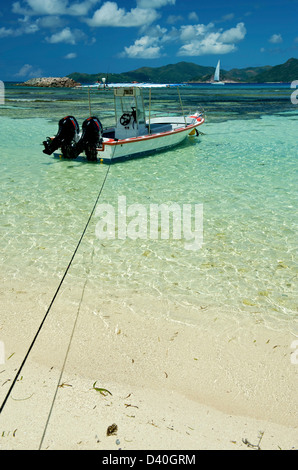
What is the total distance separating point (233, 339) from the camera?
4.27 m

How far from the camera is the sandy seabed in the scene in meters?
2.96

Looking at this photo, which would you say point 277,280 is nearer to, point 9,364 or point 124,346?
point 124,346

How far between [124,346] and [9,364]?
1356 millimetres

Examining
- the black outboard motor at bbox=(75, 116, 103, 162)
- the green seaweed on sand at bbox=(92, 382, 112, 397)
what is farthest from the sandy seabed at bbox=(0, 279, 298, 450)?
the black outboard motor at bbox=(75, 116, 103, 162)

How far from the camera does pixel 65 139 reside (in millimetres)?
13227

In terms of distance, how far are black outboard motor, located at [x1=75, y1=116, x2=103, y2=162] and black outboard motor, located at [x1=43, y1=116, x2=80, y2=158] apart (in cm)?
53

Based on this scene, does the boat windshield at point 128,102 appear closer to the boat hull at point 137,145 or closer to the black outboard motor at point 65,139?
the boat hull at point 137,145

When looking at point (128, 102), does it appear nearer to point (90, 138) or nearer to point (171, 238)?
point (90, 138)

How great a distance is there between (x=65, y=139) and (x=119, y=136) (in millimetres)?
2578

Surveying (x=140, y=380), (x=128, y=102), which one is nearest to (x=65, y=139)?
(x=128, y=102)

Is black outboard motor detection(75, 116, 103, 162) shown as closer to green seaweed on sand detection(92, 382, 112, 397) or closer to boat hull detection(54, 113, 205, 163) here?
boat hull detection(54, 113, 205, 163)

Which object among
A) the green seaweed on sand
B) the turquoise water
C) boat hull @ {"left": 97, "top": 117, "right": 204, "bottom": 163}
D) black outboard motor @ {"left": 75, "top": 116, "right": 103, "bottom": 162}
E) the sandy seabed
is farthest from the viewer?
boat hull @ {"left": 97, "top": 117, "right": 204, "bottom": 163}
